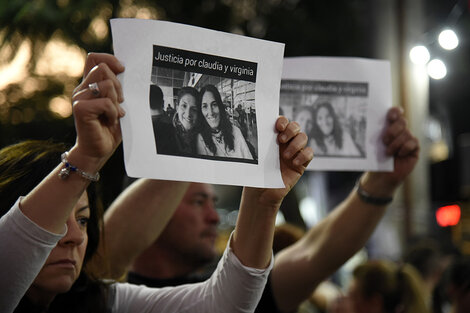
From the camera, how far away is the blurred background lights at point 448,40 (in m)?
3.79

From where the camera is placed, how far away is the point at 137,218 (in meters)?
1.94

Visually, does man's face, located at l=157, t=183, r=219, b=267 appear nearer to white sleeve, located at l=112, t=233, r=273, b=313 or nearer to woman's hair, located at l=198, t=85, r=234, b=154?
white sleeve, located at l=112, t=233, r=273, b=313

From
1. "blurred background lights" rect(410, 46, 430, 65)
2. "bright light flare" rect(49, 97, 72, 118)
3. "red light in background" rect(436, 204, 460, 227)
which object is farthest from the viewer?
"red light in background" rect(436, 204, 460, 227)

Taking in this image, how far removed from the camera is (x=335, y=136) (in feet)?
6.30

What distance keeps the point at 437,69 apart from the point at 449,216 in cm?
759

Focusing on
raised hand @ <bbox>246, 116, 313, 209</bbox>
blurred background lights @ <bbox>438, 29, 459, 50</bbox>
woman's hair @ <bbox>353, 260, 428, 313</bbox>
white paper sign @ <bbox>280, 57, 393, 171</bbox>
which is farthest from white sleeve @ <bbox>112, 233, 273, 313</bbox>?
blurred background lights @ <bbox>438, 29, 459, 50</bbox>

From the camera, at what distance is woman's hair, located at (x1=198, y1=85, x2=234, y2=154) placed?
130cm

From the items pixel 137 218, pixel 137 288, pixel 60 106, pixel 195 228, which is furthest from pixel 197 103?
pixel 60 106

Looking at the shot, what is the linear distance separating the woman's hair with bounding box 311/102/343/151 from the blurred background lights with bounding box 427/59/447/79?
8.41 feet

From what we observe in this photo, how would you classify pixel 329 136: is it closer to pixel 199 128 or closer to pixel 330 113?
pixel 330 113

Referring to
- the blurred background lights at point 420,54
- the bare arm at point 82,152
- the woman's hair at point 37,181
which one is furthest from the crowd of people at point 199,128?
the blurred background lights at point 420,54

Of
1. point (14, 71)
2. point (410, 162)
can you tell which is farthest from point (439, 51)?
point (14, 71)

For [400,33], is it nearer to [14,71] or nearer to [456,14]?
[456,14]

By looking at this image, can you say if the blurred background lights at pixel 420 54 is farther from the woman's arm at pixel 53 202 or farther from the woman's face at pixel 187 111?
the woman's arm at pixel 53 202
